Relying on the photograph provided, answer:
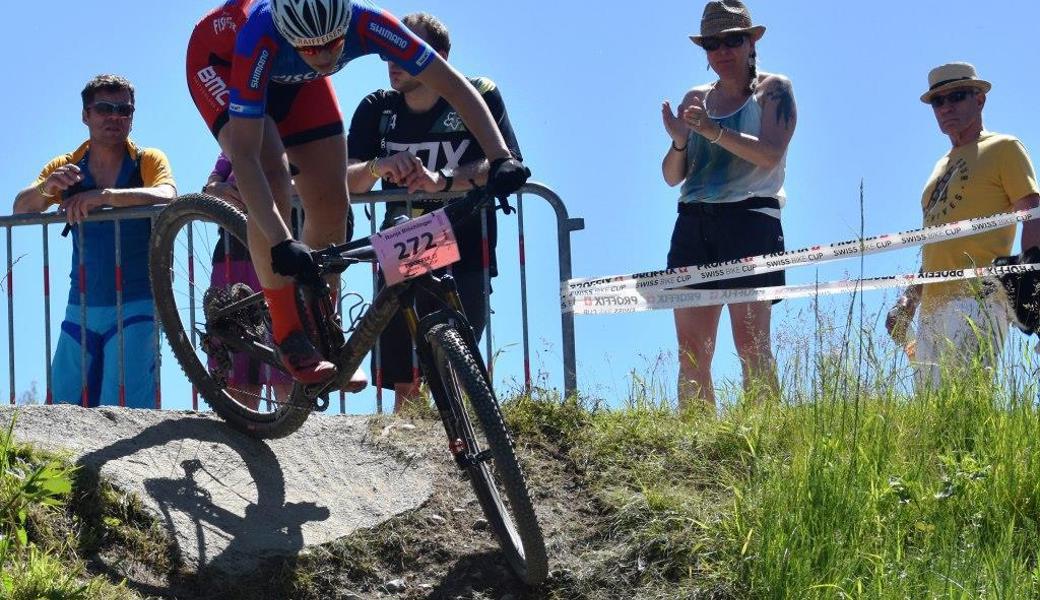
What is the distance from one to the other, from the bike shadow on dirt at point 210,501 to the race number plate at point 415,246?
1.23m

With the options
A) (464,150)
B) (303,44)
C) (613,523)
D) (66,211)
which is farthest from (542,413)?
(66,211)

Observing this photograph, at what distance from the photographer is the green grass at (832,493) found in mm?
5352

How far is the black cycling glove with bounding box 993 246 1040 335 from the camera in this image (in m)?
6.93

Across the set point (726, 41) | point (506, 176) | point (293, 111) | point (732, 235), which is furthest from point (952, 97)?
point (293, 111)

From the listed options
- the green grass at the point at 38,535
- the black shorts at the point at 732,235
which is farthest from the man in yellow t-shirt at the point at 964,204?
the green grass at the point at 38,535

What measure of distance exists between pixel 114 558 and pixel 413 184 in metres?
2.66

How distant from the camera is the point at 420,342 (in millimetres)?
5570

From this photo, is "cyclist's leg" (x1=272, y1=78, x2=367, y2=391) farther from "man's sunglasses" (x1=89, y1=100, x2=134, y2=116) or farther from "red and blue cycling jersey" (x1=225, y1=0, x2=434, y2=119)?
"man's sunglasses" (x1=89, y1=100, x2=134, y2=116)

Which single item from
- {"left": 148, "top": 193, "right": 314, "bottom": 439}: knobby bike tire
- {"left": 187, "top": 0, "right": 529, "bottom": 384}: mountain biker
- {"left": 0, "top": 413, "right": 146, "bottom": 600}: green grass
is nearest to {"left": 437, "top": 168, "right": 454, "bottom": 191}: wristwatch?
{"left": 187, "top": 0, "right": 529, "bottom": 384}: mountain biker

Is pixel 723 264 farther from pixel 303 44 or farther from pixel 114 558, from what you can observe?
pixel 114 558

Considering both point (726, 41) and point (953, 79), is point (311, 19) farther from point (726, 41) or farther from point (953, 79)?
point (953, 79)

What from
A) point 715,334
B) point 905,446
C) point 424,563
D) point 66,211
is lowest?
point 424,563

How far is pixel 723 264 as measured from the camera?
7422 mm

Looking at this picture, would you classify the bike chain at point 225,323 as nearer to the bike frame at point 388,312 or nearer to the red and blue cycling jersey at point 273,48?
the bike frame at point 388,312
